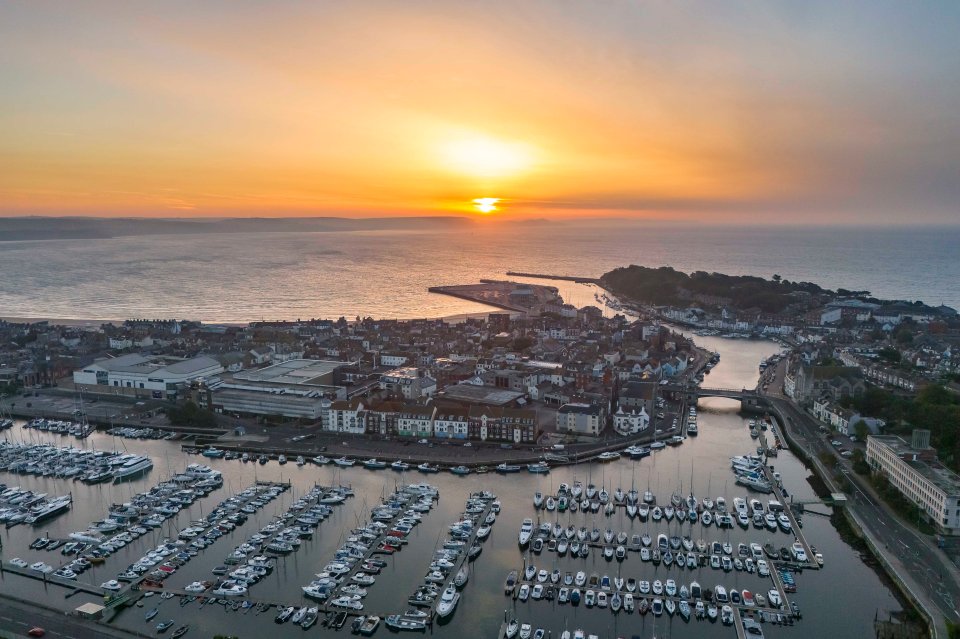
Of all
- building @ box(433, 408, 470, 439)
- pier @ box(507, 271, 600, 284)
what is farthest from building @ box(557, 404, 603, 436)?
pier @ box(507, 271, 600, 284)

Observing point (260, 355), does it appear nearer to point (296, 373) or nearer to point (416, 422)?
point (296, 373)

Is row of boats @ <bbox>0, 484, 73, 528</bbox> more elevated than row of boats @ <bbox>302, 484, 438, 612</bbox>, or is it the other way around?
row of boats @ <bbox>302, 484, 438, 612</bbox>

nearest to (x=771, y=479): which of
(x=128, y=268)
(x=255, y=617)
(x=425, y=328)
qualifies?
(x=255, y=617)

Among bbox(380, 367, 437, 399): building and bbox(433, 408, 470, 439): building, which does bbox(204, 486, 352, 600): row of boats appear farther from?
bbox(380, 367, 437, 399): building

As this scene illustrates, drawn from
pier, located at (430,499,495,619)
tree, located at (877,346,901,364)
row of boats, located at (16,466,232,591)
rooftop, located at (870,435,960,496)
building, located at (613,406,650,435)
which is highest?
tree, located at (877,346,901,364)

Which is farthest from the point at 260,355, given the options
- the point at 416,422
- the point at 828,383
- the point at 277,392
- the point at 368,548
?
the point at 828,383

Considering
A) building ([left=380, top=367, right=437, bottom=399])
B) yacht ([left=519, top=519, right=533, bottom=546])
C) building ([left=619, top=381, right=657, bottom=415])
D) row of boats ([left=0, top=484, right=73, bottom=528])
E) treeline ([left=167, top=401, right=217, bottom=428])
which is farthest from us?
building ([left=380, top=367, right=437, bottom=399])

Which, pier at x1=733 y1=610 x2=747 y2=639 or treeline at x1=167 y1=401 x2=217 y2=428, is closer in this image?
pier at x1=733 y1=610 x2=747 y2=639
